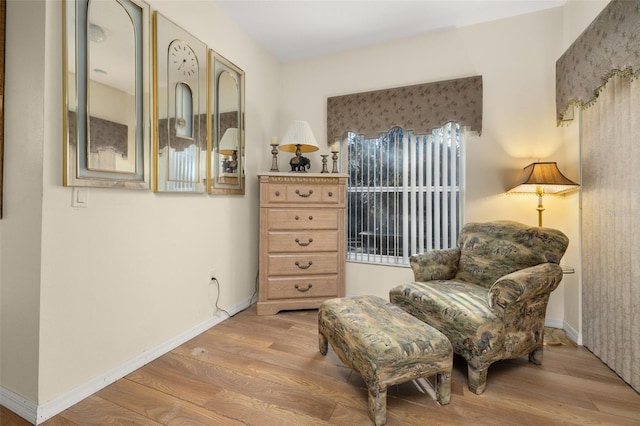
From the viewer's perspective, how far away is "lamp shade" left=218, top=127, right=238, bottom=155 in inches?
99.7

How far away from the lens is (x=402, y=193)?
2.98m

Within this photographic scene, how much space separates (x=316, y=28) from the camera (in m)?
2.77

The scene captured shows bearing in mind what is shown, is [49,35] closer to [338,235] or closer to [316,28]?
[316,28]

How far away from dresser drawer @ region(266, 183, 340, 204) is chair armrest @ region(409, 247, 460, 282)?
0.96m

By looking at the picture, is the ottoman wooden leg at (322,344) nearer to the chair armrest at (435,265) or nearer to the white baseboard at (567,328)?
the chair armrest at (435,265)

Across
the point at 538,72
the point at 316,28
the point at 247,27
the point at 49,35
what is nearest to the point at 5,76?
the point at 49,35

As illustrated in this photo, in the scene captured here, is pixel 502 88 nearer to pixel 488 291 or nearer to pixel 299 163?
pixel 488 291

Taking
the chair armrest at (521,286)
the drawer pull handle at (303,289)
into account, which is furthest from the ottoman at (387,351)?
the drawer pull handle at (303,289)

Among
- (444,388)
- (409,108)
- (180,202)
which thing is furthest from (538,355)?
(180,202)

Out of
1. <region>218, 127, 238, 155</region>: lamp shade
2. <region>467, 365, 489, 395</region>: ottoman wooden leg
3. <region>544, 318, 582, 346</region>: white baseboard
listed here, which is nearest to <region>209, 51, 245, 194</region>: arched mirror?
<region>218, 127, 238, 155</region>: lamp shade

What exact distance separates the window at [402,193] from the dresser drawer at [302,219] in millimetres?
457

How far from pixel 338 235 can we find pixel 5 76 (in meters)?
2.40

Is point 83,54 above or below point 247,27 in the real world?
below

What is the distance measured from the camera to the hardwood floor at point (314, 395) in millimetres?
1421
